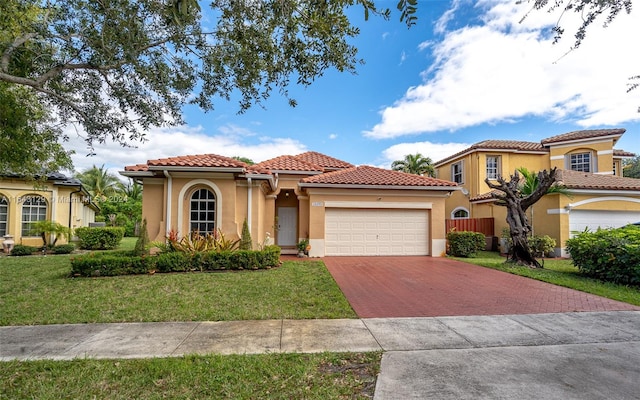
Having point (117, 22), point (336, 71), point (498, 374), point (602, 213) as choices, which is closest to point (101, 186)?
point (117, 22)

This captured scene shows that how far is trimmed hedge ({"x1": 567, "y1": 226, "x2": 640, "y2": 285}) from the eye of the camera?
8328 mm

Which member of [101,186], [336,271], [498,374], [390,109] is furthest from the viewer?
[101,186]

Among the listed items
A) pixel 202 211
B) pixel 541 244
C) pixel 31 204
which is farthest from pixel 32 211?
pixel 541 244

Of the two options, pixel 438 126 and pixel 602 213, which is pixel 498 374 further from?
pixel 438 126

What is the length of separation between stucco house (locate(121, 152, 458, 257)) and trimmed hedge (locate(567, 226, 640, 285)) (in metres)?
5.44

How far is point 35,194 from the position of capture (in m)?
16.9

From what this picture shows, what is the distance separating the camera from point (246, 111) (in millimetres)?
6676

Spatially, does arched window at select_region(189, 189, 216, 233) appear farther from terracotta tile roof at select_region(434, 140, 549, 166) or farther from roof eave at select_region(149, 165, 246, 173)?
terracotta tile roof at select_region(434, 140, 549, 166)

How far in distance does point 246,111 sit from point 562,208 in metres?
15.7

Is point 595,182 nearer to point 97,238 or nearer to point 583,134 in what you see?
point 583,134

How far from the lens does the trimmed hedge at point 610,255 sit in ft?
27.3

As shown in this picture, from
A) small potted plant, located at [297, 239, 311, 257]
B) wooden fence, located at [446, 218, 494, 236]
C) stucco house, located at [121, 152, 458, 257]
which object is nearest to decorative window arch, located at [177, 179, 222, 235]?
stucco house, located at [121, 152, 458, 257]

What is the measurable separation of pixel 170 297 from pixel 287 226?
9.36 m

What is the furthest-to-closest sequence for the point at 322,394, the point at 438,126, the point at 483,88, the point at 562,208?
the point at 438,126 < the point at 562,208 < the point at 483,88 < the point at 322,394
